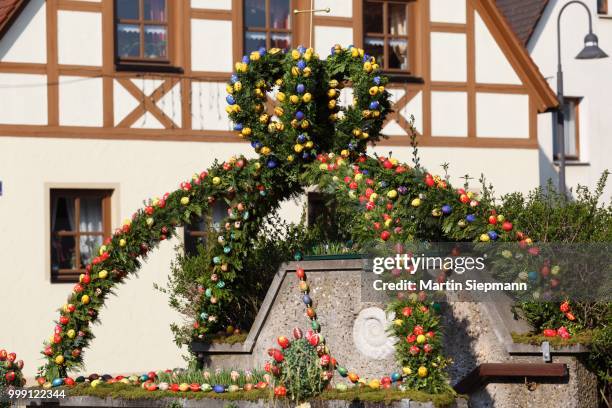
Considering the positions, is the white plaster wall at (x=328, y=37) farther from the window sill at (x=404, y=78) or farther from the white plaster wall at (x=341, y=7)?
the window sill at (x=404, y=78)

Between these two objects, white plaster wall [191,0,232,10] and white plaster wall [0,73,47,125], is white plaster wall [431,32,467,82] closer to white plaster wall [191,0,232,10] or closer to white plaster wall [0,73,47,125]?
white plaster wall [191,0,232,10]

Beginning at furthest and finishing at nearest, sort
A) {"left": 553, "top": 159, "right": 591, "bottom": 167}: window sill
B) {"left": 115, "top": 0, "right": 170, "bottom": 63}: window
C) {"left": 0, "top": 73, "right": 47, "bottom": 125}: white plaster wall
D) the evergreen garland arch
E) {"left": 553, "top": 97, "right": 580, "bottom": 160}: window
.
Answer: {"left": 553, "top": 97, "right": 580, "bottom": 160}: window
{"left": 553, "top": 159, "right": 591, "bottom": 167}: window sill
{"left": 115, "top": 0, "right": 170, "bottom": 63}: window
{"left": 0, "top": 73, "right": 47, "bottom": 125}: white plaster wall
the evergreen garland arch

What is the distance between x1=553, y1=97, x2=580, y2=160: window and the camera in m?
23.2

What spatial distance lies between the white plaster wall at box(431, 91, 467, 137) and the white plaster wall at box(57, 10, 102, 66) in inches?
180

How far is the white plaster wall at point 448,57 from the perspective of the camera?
60.6 ft

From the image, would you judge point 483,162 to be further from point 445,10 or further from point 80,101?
point 80,101

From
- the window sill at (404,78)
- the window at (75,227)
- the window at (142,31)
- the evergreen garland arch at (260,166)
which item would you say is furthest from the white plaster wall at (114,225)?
the evergreen garland arch at (260,166)

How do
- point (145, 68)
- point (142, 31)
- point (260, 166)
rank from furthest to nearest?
1. point (142, 31)
2. point (145, 68)
3. point (260, 166)

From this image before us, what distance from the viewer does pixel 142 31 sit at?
682 inches

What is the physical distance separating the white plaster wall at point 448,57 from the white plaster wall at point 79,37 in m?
4.55

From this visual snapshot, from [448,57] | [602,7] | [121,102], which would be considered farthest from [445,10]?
[602,7]

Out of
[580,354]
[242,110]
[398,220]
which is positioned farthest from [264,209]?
Result: [580,354]

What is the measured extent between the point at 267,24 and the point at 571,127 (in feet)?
24.3

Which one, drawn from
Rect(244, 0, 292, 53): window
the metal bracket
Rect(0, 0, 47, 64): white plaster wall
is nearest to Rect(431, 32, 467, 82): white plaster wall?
Rect(244, 0, 292, 53): window
